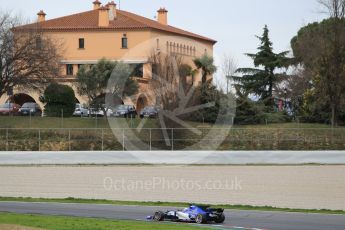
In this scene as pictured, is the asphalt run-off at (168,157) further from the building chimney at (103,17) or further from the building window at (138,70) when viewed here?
the building chimney at (103,17)

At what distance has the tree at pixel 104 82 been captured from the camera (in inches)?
2557

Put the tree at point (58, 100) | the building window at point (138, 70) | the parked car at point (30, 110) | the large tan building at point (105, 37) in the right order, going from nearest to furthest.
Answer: the tree at point (58, 100)
the parked car at point (30, 110)
the building window at point (138, 70)
the large tan building at point (105, 37)

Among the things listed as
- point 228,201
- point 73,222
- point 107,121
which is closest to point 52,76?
point 107,121

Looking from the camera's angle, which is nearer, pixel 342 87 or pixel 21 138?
pixel 21 138

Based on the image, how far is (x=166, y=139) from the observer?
49688 millimetres

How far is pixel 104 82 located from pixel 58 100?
5.56m

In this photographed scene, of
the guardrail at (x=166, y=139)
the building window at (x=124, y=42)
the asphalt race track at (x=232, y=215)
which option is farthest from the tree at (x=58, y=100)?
the asphalt race track at (x=232, y=215)

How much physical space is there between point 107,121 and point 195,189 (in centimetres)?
2072

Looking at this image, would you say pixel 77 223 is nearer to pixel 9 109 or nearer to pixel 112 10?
pixel 9 109

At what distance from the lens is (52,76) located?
6028cm

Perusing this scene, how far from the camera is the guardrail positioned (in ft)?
161

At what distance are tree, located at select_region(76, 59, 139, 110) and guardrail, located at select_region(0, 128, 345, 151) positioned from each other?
12519 mm

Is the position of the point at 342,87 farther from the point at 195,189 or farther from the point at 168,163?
the point at 195,189

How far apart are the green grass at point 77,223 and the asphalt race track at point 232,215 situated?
1.80 metres
